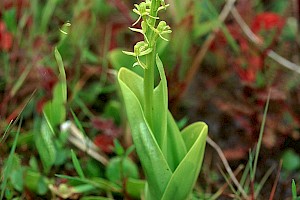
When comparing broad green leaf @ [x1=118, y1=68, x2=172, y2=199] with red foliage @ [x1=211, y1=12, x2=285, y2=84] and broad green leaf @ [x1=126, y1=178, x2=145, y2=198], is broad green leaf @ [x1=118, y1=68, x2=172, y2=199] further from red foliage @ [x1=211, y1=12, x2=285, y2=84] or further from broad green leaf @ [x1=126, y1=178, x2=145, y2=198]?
red foliage @ [x1=211, y1=12, x2=285, y2=84]

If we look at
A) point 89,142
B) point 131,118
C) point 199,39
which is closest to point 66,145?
point 89,142

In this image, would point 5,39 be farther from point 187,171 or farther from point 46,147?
point 187,171

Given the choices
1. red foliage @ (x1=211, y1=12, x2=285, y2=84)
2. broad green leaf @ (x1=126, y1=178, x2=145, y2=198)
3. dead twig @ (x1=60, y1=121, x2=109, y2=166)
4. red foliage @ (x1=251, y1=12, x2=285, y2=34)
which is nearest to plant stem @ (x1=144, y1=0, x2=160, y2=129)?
broad green leaf @ (x1=126, y1=178, x2=145, y2=198)

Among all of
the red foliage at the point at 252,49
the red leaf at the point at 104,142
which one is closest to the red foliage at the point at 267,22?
the red foliage at the point at 252,49

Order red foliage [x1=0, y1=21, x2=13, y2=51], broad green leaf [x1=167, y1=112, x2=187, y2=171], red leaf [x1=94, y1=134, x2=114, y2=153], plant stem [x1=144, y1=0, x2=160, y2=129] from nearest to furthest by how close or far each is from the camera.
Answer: plant stem [x1=144, y1=0, x2=160, y2=129] < broad green leaf [x1=167, y1=112, x2=187, y2=171] < red leaf [x1=94, y1=134, x2=114, y2=153] < red foliage [x1=0, y1=21, x2=13, y2=51]

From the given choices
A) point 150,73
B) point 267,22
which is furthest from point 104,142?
point 267,22

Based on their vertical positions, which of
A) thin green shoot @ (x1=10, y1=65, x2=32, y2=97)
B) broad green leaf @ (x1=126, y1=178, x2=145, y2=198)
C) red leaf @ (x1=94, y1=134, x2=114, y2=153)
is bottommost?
broad green leaf @ (x1=126, y1=178, x2=145, y2=198)

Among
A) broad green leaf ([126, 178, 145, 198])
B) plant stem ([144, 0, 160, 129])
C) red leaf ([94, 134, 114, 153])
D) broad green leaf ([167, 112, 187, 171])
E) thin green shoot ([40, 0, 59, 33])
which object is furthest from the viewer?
thin green shoot ([40, 0, 59, 33])
